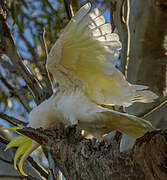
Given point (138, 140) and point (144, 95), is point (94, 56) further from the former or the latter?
point (138, 140)

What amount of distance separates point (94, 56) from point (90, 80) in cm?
10

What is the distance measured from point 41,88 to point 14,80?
1253 mm

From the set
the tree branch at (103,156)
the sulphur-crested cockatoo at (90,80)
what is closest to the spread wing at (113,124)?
the sulphur-crested cockatoo at (90,80)

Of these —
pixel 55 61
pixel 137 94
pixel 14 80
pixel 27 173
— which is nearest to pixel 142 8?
pixel 137 94

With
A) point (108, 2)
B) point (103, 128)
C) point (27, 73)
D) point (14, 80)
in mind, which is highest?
point (108, 2)

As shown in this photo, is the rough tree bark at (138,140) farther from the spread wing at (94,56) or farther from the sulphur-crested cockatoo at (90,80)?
the spread wing at (94,56)

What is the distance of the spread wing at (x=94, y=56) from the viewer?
4.52ft

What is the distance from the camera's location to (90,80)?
Answer: 4.82 ft

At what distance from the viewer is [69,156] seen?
1.23 metres

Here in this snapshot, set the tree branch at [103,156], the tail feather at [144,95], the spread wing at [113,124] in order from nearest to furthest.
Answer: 1. the tree branch at [103,156]
2. the spread wing at [113,124]
3. the tail feather at [144,95]

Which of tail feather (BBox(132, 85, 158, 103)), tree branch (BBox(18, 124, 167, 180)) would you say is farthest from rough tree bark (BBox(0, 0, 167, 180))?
tail feather (BBox(132, 85, 158, 103))

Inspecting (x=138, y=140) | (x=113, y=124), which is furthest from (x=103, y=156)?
(x=113, y=124)

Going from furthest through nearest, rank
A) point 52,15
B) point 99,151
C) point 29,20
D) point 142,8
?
point 29,20
point 52,15
point 142,8
point 99,151

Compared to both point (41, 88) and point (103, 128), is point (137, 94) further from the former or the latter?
point (41, 88)
